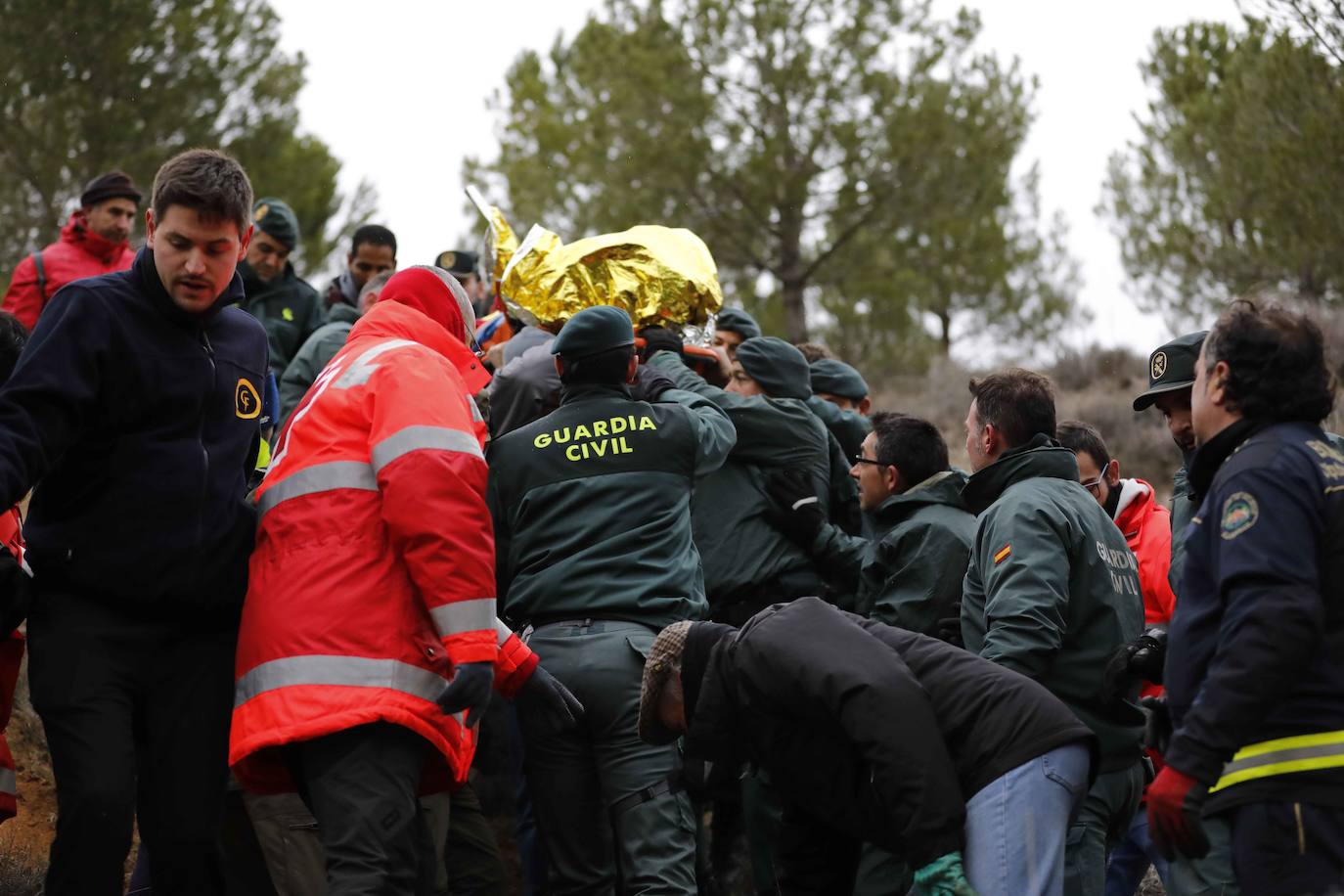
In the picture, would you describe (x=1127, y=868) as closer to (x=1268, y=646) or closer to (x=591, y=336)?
(x=1268, y=646)

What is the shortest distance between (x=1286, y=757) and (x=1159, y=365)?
2136mm

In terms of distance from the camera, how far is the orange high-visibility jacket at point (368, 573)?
382 centimetres

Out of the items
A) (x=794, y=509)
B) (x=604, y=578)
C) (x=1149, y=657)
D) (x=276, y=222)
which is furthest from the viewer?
(x=276, y=222)

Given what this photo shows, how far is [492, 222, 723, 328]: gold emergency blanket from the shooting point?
22.1ft

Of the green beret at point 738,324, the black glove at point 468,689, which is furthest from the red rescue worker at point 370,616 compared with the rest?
the green beret at point 738,324

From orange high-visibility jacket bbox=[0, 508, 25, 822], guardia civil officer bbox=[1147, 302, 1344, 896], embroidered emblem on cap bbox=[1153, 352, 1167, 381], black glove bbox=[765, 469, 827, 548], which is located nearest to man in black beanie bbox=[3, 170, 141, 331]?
orange high-visibility jacket bbox=[0, 508, 25, 822]

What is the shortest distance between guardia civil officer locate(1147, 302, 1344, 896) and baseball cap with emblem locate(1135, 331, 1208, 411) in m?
1.54

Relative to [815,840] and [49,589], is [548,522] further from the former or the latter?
[49,589]

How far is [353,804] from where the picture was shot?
379cm

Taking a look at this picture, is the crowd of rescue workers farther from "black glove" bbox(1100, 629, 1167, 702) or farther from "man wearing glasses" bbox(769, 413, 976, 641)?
"man wearing glasses" bbox(769, 413, 976, 641)

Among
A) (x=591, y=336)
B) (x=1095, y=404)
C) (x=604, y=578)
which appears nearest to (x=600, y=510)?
(x=604, y=578)

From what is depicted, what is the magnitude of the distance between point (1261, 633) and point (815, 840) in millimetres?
1982

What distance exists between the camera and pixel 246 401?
13.6 ft

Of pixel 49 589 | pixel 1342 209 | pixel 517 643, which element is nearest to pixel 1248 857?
pixel 517 643
